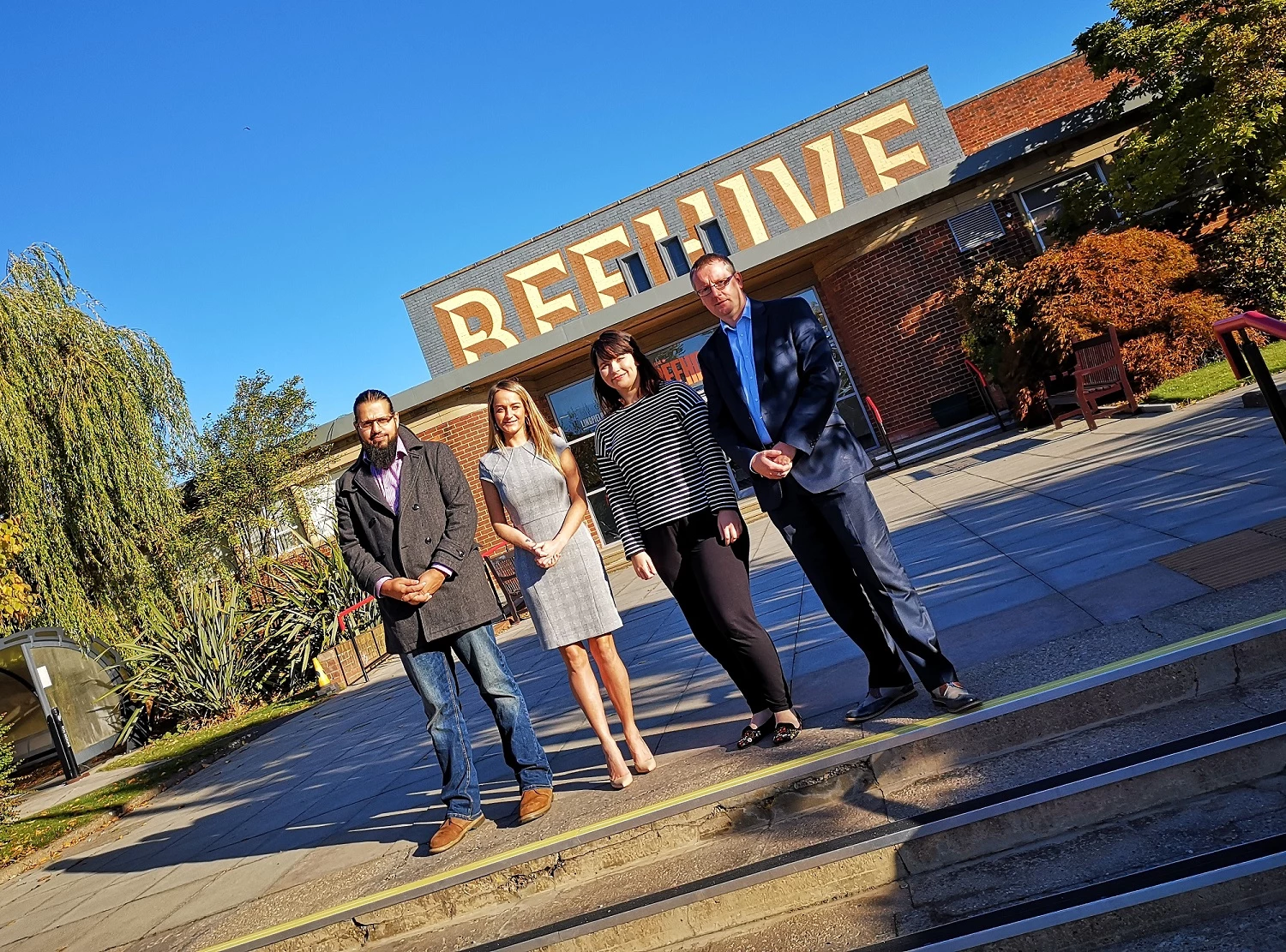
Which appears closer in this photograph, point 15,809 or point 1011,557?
point 1011,557

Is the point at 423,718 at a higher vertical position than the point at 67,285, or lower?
lower

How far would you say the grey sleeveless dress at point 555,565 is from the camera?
13.6ft

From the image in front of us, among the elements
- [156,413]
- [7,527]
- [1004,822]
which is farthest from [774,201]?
[1004,822]

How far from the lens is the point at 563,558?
13.8ft

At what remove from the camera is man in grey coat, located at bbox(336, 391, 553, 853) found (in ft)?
13.8

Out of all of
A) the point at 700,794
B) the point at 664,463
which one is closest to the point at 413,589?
the point at 664,463

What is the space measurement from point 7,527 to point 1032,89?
19.5 m

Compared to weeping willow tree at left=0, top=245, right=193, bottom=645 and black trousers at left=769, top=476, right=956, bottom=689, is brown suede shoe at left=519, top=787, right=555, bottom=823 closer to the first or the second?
black trousers at left=769, top=476, right=956, bottom=689

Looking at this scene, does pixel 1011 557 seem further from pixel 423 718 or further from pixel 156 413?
pixel 156 413

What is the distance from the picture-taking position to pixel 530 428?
4363 mm

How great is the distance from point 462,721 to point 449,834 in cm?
48

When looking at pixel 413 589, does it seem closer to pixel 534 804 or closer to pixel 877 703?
pixel 534 804

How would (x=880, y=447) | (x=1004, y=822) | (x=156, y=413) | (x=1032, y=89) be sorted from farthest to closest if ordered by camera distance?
(x=1032, y=89), (x=880, y=447), (x=156, y=413), (x=1004, y=822)

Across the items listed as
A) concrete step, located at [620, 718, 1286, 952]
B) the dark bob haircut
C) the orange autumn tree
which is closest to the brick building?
the orange autumn tree
